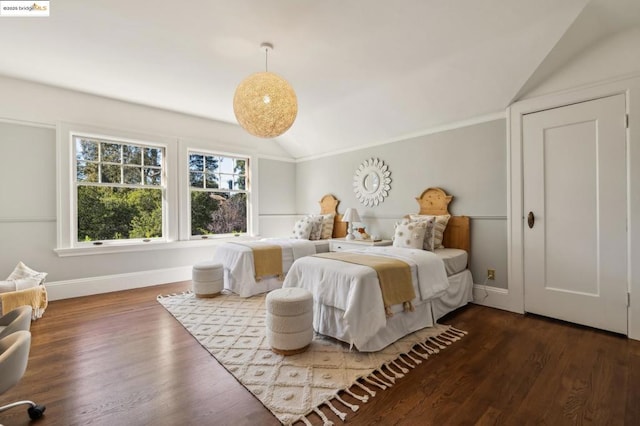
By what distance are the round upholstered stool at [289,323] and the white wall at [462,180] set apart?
232 cm

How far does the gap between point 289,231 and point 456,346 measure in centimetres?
418

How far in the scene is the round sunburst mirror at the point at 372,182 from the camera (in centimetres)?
439

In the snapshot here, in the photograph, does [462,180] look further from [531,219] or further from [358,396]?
[358,396]

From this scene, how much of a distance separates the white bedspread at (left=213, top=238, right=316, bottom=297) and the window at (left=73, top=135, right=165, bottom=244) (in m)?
1.40

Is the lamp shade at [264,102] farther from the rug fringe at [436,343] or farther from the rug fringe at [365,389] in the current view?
the rug fringe at [436,343]

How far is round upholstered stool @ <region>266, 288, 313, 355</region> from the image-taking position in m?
2.13

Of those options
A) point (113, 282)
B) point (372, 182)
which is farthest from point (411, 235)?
point (113, 282)

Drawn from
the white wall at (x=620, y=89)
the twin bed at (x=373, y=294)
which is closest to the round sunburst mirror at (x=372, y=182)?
the twin bed at (x=373, y=294)

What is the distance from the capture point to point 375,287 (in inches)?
87.4

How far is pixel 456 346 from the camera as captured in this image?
2324 mm

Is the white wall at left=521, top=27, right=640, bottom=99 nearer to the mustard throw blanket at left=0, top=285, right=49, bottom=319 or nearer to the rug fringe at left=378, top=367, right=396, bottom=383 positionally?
the rug fringe at left=378, top=367, right=396, bottom=383

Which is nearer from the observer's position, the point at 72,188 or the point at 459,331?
the point at 459,331

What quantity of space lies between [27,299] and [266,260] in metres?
2.38

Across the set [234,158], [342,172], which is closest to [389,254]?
[342,172]
